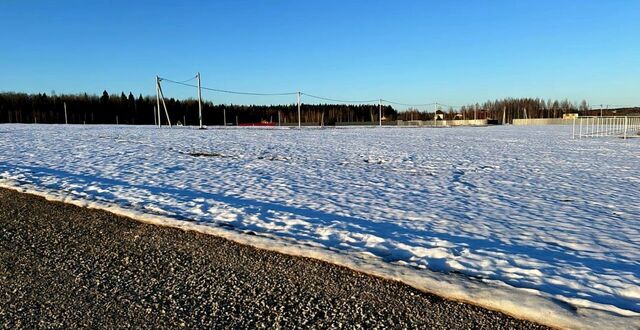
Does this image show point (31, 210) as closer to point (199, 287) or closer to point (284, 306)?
point (199, 287)

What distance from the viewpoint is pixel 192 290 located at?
143 inches

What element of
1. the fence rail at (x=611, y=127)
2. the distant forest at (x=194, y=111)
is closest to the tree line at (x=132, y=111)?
the distant forest at (x=194, y=111)

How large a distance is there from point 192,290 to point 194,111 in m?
122

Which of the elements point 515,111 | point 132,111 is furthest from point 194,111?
point 515,111

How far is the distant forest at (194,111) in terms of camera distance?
303 feet

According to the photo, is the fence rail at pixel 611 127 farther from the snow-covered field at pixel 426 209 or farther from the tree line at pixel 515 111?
the tree line at pixel 515 111

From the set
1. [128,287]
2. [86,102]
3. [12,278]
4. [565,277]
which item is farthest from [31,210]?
[86,102]

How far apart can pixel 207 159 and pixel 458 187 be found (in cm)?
763

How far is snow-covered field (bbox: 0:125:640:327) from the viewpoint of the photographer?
13.0ft

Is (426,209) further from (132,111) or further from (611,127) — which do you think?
(132,111)

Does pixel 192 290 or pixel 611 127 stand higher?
pixel 611 127

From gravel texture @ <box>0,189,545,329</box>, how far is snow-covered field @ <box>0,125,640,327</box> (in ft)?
1.43

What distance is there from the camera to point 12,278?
3.86 metres

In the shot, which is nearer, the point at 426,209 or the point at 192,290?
the point at 192,290
